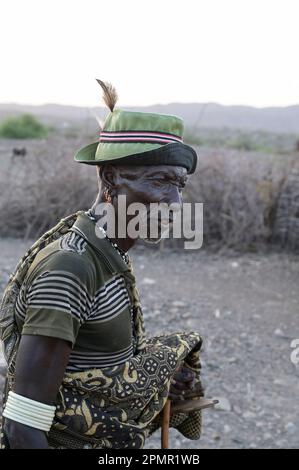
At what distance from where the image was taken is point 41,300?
1.50 m

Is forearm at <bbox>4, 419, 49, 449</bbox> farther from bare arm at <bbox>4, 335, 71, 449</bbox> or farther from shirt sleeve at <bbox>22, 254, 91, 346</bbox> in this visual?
shirt sleeve at <bbox>22, 254, 91, 346</bbox>

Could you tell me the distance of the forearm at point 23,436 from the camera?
1506 mm

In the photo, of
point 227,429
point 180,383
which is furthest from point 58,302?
point 227,429

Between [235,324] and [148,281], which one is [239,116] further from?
[235,324]

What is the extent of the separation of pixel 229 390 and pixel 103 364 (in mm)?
2642

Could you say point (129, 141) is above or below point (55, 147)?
above

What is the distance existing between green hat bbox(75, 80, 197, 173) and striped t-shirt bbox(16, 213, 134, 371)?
0.62 ft

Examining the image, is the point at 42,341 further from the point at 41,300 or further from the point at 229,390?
the point at 229,390

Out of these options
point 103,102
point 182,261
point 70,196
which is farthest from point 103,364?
point 70,196

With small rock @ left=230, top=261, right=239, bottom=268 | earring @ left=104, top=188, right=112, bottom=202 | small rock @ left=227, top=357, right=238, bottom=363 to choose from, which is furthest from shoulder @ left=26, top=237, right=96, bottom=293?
small rock @ left=230, top=261, right=239, bottom=268

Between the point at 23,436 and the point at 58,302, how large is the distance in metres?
0.32

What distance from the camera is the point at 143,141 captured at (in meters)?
1.73

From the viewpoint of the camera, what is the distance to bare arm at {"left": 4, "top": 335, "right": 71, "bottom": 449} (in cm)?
147

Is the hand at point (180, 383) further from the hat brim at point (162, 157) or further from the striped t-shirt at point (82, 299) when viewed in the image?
the hat brim at point (162, 157)
